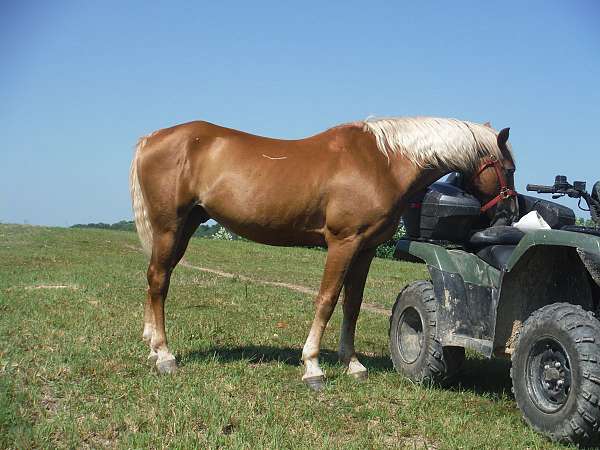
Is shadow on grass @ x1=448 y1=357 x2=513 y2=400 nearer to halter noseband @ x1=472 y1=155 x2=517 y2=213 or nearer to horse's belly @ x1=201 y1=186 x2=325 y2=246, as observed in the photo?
halter noseband @ x1=472 y1=155 x2=517 y2=213

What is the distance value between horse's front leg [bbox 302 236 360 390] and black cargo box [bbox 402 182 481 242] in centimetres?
67

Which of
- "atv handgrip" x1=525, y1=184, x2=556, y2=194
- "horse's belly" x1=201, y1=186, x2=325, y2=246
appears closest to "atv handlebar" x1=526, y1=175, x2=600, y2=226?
"atv handgrip" x1=525, y1=184, x2=556, y2=194

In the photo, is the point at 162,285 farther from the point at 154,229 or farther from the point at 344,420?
the point at 344,420

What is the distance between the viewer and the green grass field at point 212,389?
4.08 meters

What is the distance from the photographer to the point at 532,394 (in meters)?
4.37

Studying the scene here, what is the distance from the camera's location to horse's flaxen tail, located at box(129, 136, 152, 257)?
6504 millimetres

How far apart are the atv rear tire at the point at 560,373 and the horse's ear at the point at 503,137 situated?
1813mm

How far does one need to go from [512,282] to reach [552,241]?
2.15 ft

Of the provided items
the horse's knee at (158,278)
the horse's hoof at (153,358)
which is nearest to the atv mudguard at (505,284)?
the horse's knee at (158,278)

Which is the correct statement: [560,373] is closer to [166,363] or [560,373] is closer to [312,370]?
[312,370]

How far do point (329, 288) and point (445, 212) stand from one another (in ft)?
4.04

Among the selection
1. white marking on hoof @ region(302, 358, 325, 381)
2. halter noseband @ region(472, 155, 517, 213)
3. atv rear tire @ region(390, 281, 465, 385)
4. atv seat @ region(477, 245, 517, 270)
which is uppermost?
halter noseband @ region(472, 155, 517, 213)

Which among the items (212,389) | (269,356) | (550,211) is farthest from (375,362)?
Result: (550,211)

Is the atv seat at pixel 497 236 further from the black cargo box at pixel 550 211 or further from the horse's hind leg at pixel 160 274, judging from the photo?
the horse's hind leg at pixel 160 274
